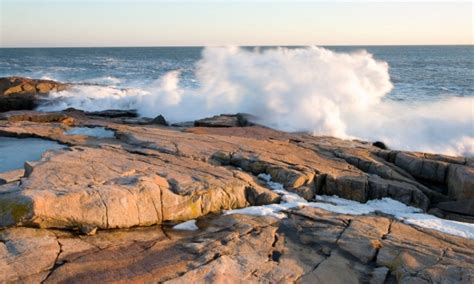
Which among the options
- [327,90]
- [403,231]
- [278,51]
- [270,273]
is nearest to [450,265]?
[403,231]

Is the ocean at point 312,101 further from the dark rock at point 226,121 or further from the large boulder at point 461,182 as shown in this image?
the large boulder at point 461,182

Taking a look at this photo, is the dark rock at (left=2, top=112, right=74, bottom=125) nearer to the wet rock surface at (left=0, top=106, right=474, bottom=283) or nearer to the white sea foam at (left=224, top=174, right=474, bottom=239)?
the wet rock surface at (left=0, top=106, right=474, bottom=283)

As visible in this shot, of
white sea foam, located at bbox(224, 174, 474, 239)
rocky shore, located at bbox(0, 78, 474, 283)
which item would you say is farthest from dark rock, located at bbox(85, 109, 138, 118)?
white sea foam, located at bbox(224, 174, 474, 239)

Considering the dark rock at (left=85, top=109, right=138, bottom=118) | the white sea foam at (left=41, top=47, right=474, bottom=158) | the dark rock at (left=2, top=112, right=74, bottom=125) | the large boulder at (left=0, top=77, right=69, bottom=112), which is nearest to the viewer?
the dark rock at (left=2, top=112, right=74, bottom=125)

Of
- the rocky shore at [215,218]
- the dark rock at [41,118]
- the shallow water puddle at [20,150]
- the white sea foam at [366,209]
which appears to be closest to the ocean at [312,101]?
the dark rock at [41,118]

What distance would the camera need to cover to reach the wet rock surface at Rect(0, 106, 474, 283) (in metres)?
5.70

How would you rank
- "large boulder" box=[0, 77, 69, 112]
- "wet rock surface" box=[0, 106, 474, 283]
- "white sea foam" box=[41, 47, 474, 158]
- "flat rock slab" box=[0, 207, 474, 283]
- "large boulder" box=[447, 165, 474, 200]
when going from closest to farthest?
"flat rock slab" box=[0, 207, 474, 283] → "wet rock surface" box=[0, 106, 474, 283] → "large boulder" box=[447, 165, 474, 200] → "white sea foam" box=[41, 47, 474, 158] → "large boulder" box=[0, 77, 69, 112]

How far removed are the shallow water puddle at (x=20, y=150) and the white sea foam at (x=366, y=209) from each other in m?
4.90

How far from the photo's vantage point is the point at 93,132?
12664 millimetres

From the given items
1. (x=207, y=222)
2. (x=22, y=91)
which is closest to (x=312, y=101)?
(x=207, y=222)

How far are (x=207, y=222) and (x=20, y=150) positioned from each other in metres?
5.66

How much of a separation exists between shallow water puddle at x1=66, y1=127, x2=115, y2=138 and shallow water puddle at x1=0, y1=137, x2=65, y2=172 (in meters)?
1.30

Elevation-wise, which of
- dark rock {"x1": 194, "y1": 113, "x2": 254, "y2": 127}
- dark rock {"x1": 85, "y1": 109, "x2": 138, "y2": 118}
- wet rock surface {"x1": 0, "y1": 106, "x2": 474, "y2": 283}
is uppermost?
wet rock surface {"x1": 0, "y1": 106, "x2": 474, "y2": 283}

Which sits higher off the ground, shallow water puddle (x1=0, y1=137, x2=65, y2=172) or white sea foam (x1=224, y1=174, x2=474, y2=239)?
shallow water puddle (x1=0, y1=137, x2=65, y2=172)
